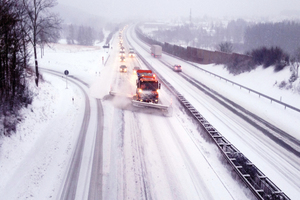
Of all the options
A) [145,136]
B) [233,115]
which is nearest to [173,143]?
[145,136]

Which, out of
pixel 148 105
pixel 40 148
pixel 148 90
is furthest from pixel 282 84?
pixel 40 148

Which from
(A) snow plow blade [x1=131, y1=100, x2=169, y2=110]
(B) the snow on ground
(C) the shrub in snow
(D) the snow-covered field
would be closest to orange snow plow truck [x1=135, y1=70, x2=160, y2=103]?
(A) snow plow blade [x1=131, y1=100, x2=169, y2=110]

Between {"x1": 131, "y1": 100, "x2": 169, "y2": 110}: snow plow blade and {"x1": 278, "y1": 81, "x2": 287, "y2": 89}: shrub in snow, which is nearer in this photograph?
{"x1": 131, "y1": 100, "x2": 169, "y2": 110}: snow plow blade

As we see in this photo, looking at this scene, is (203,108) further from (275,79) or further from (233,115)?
(275,79)

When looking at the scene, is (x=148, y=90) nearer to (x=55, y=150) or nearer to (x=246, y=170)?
(x=55, y=150)

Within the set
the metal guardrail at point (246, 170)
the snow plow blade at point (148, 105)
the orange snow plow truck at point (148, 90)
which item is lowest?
the metal guardrail at point (246, 170)

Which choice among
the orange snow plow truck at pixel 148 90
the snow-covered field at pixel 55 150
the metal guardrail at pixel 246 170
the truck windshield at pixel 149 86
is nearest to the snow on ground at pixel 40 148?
the snow-covered field at pixel 55 150

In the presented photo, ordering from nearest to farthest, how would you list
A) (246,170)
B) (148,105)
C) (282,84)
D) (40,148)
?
1. (246,170)
2. (40,148)
3. (148,105)
4. (282,84)

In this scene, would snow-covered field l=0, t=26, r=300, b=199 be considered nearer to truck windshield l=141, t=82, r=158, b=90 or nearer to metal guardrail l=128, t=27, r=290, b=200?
metal guardrail l=128, t=27, r=290, b=200

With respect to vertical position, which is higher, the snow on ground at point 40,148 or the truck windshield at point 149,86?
the truck windshield at point 149,86

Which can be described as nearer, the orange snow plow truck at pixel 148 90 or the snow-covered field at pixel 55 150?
the snow-covered field at pixel 55 150

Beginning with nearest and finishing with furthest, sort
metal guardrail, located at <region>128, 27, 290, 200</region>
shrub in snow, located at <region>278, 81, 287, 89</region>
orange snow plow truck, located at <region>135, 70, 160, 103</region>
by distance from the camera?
metal guardrail, located at <region>128, 27, 290, 200</region>
orange snow plow truck, located at <region>135, 70, 160, 103</region>
shrub in snow, located at <region>278, 81, 287, 89</region>

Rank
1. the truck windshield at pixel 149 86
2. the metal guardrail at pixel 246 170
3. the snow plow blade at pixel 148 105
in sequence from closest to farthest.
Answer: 1. the metal guardrail at pixel 246 170
2. the snow plow blade at pixel 148 105
3. the truck windshield at pixel 149 86

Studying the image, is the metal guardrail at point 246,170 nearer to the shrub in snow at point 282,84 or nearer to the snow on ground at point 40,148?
the snow on ground at point 40,148
